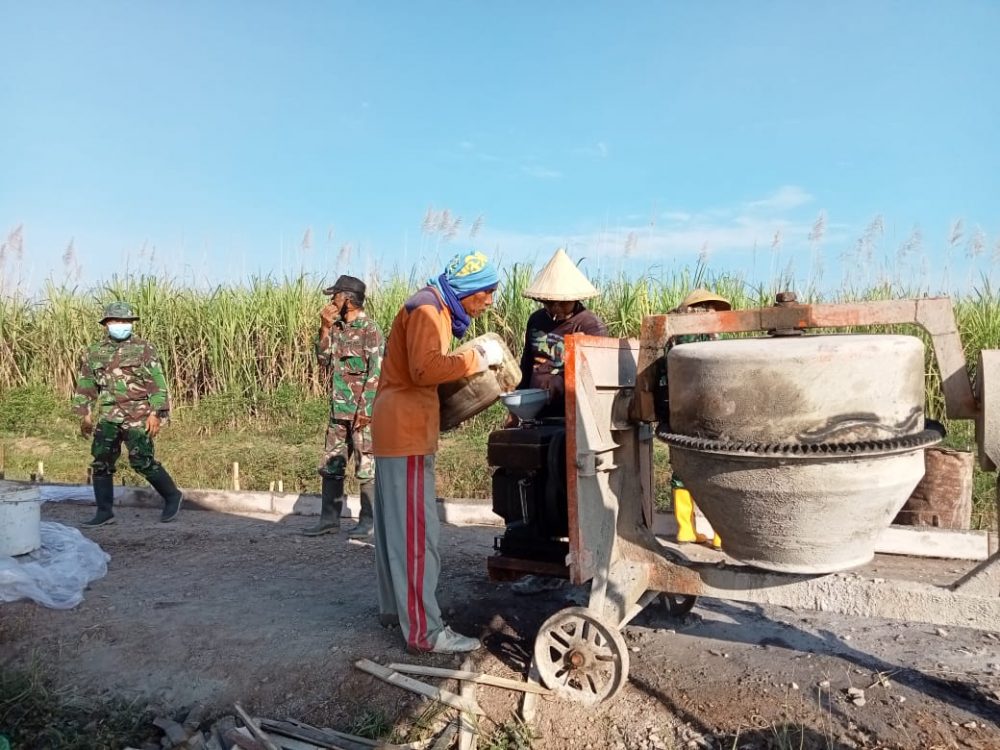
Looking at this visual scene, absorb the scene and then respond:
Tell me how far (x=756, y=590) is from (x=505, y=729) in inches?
46.4

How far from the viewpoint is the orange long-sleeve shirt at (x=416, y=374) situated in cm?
357

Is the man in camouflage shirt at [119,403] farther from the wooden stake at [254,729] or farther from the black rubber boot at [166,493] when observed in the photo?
the wooden stake at [254,729]

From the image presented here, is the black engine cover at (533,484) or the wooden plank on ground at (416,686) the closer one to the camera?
the wooden plank on ground at (416,686)

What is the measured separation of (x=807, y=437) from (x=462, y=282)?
5.80ft

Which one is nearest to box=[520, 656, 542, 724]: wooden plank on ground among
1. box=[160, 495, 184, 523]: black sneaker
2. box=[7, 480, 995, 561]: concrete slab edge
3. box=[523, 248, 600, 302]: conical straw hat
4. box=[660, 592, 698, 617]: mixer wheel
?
box=[660, 592, 698, 617]: mixer wheel

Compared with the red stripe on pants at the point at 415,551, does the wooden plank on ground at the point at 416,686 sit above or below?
below

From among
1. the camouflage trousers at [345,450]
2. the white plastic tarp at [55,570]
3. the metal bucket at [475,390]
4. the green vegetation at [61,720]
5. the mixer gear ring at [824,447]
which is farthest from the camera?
the camouflage trousers at [345,450]

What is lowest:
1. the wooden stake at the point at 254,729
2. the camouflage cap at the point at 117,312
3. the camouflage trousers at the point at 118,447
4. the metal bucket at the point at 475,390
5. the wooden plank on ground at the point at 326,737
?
the wooden plank on ground at the point at 326,737

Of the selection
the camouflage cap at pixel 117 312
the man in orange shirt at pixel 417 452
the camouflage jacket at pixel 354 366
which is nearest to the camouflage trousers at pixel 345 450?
the camouflage jacket at pixel 354 366

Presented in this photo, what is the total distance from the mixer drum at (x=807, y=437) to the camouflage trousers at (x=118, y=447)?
5.19 meters

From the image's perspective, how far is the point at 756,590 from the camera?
10.3 feet

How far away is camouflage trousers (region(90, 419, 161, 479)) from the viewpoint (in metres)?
6.52

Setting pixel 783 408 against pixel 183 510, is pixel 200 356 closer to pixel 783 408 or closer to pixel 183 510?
pixel 183 510

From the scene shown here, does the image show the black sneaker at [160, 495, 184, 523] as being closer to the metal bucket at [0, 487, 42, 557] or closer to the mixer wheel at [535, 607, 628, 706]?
the metal bucket at [0, 487, 42, 557]
